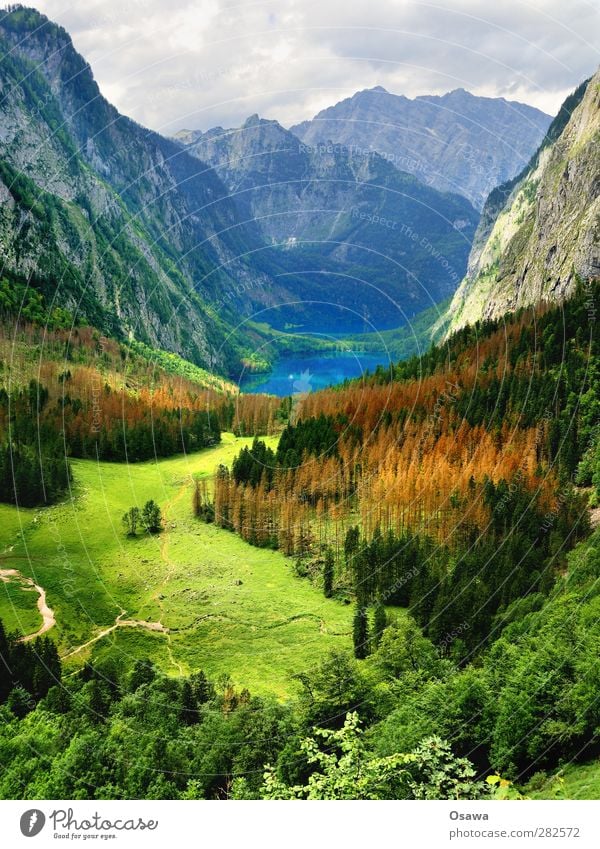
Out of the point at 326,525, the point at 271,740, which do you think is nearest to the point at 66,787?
the point at 271,740

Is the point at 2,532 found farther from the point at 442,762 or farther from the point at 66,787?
the point at 442,762

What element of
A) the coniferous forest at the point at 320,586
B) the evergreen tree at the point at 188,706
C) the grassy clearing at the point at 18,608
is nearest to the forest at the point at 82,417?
the coniferous forest at the point at 320,586

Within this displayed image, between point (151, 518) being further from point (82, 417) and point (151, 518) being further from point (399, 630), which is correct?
point (82, 417)

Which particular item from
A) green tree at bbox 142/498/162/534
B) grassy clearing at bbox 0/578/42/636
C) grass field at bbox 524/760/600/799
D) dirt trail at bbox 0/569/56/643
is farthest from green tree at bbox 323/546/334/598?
grass field at bbox 524/760/600/799

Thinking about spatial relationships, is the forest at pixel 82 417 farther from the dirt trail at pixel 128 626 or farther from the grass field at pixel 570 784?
the grass field at pixel 570 784

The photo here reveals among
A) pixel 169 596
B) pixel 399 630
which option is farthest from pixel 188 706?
pixel 169 596
